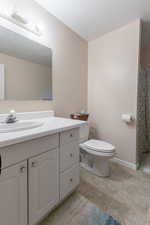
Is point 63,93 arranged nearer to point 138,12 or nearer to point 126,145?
point 126,145

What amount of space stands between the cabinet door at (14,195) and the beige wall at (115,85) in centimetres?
169

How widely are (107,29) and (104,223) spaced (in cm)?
265

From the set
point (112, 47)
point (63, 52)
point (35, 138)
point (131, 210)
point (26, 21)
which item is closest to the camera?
point (35, 138)

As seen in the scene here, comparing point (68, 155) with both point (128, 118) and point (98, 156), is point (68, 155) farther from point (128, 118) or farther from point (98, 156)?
point (128, 118)

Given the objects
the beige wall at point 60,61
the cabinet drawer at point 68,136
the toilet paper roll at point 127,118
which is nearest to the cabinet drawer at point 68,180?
the cabinet drawer at point 68,136

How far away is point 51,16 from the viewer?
175 centimetres

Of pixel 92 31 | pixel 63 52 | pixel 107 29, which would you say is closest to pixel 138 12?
pixel 107 29

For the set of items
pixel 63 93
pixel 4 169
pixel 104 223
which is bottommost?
pixel 104 223

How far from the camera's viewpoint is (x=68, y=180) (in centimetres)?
126

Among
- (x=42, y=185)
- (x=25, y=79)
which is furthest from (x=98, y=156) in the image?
(x=25, y=79)

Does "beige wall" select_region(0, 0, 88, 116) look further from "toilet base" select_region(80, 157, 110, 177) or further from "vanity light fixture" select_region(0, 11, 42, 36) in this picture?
"toilet base" select_region(80, 157, 110, 177)

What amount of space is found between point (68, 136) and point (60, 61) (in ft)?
4.18

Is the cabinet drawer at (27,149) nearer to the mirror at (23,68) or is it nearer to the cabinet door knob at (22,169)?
the cabinet door knob at (22,169)

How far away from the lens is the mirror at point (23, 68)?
1314 millimetres
